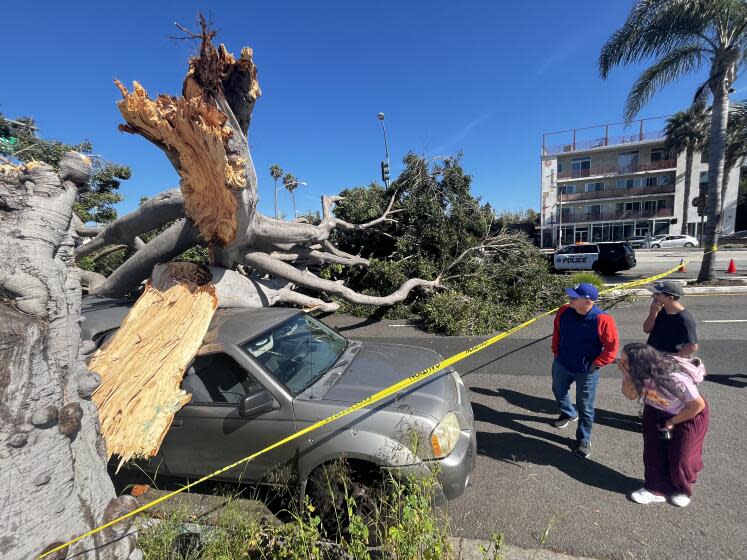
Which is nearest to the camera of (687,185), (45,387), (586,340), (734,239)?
(45,387)

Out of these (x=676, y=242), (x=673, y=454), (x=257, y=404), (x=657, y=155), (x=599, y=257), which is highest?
(x=657, y=155)

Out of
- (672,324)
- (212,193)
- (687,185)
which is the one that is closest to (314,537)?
(672,324)

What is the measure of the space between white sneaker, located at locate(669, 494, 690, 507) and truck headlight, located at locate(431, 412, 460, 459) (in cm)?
167

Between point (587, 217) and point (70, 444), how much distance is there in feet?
147

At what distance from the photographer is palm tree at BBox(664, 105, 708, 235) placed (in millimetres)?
29467

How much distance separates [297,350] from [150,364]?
131 centimetres

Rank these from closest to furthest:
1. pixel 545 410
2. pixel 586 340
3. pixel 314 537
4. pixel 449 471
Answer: pixel 314 537 → pixel 449 471 → pixel 586 340 → pixel 545 410

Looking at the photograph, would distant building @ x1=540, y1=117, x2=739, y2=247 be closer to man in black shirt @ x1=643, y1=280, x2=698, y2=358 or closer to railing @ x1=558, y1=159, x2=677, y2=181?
railing @ x1=558, y1=159, x2=677, y2=181

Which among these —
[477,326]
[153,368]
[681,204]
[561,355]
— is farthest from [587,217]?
[153,368]

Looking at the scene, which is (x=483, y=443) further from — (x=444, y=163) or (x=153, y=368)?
(x=444, y=163)

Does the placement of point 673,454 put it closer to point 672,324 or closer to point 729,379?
point 672,324

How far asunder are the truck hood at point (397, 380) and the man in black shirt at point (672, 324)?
198 centimetres

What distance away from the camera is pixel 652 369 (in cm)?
253

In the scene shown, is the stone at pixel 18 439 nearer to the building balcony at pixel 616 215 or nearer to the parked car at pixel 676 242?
the parked car at pixel 676 242
